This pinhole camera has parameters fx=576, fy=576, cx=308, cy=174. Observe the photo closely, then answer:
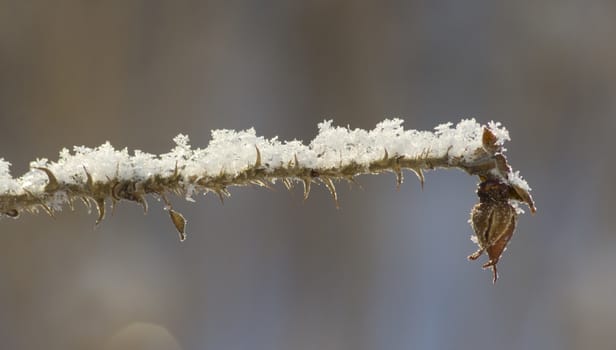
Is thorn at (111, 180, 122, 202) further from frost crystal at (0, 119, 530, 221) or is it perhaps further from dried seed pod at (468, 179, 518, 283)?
dried seed pod at (468, 179, 518, 283)

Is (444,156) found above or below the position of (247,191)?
below

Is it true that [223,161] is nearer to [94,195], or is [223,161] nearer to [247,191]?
[94,195]

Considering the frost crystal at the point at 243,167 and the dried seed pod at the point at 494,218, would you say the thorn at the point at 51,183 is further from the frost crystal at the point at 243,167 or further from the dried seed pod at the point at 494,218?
the dried seed pod at the point at 494,218

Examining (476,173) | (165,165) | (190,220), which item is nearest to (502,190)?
(476,173)

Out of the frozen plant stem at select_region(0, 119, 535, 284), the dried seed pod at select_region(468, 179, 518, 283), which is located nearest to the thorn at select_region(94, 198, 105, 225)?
the frozen plant stem at select_region(0, 119, 535, 284)

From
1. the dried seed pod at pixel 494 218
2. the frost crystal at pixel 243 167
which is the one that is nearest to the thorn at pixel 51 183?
the frost crystal at pixel 243 167

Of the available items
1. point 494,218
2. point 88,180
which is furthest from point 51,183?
point 494,218

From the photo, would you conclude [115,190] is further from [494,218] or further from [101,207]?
[494,218]
